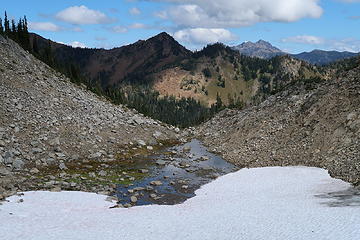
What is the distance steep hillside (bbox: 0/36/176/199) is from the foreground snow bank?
4412mm

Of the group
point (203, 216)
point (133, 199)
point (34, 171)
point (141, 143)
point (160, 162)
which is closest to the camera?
point (203, 216)

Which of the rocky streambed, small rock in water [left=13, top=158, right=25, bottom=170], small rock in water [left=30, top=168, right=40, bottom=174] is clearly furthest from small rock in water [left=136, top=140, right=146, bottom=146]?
small rock in water [left=13, top=158, right=25, bottom=170]

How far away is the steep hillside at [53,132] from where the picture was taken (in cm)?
3828

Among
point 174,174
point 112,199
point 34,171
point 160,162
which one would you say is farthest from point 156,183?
point 34,171

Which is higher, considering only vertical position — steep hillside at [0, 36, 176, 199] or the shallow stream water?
steep hillside at [0, 36, 176, 199]

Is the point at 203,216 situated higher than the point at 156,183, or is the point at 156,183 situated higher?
the point at 156,183

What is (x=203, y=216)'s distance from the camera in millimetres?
27500

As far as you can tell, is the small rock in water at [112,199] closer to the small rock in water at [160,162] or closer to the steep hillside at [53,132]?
the steep hillside at [53,132]

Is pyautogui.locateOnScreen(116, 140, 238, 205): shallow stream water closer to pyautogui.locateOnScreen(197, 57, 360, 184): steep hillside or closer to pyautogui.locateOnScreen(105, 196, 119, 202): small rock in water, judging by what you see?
pyautogui.locateOnScreen(105, 196, 119, 202): small rock in water

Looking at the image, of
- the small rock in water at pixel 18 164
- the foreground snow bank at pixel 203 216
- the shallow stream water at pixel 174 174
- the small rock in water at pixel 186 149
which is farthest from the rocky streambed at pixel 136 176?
the foreground snow bank at pixel 203 216

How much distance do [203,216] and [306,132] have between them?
2498cm

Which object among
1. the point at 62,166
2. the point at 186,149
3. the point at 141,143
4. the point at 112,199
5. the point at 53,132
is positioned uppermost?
the point at 53,132

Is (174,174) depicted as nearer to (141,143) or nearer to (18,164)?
(141,143)

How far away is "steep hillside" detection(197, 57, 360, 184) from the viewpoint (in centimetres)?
3884
